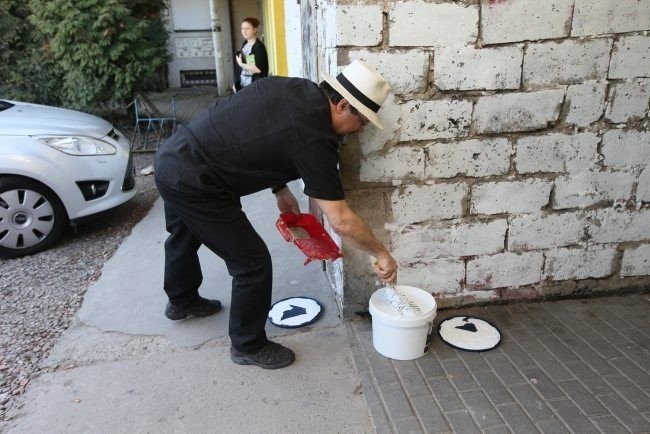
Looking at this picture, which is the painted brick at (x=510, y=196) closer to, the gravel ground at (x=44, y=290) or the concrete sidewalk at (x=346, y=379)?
the concrete sidewalk at (x=346, y=379)

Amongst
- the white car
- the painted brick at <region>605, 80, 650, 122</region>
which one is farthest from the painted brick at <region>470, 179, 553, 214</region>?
the white car

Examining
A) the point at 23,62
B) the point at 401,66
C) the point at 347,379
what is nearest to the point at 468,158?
the point at 401,66

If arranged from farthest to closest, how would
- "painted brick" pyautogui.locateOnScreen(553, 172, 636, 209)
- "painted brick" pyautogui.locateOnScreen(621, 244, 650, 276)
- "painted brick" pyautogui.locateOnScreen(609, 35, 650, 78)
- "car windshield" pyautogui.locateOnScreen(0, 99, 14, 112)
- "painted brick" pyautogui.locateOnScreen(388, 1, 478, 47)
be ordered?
"car windshield" pyautogui.locateOnScreen(0, 99, 14, 112), "painted brick" pyautogui.locateOnScreen(621, 244, 650, 276), "painted brick" pyautogui.locateOnScreen(553, 172, 636, 209), "painted brick" pyautogui.locateOnScreen(609, 35, 650, 78), "painted brick" pyautogui.locateOnScreen(388, 1, 478, 47)

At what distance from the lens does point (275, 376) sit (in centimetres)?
267

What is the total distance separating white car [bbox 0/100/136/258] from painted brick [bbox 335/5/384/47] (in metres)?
2.86

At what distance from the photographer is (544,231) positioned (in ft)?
10.2

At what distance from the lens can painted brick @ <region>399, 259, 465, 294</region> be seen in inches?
121

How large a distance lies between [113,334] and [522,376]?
238 cm

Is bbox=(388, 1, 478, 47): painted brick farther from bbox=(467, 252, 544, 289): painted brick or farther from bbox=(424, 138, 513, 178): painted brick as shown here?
bbox=(467, 252, 544, 289): painted brick

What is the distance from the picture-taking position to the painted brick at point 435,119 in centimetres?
275

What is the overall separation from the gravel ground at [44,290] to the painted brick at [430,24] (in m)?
2.69

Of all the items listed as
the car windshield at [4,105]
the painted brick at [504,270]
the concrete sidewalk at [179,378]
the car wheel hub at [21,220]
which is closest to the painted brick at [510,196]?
the painted brick at [504,270]

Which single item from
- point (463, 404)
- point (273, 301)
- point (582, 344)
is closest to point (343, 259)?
point (273, 301)

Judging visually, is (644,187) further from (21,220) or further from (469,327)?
(21,220)
